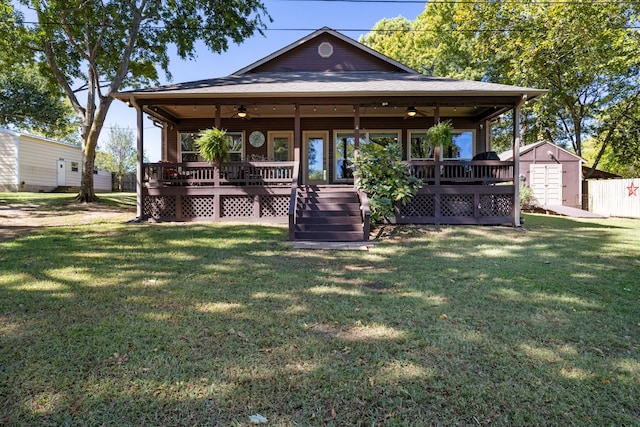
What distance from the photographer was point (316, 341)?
112 inches

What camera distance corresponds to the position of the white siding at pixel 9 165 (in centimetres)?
1908

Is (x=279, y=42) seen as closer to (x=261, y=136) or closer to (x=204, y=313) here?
(x=261, y=136)

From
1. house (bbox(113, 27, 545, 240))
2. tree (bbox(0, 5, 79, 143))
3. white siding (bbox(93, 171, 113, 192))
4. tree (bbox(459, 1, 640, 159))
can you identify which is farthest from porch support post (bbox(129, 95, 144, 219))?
white siding (bbox(93, 171, 113, 192))

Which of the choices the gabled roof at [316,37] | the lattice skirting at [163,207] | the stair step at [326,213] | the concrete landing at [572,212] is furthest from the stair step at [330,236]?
the concrete landing at [572,212]

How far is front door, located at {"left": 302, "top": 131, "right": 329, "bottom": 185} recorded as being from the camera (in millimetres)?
12734

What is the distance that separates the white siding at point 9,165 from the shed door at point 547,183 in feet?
90.9

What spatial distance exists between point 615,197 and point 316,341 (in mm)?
19058

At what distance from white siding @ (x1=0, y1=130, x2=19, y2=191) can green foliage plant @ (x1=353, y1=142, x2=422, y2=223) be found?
20.1 meters

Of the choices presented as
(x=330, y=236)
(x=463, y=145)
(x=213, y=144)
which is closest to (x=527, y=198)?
(x=463, y=145)

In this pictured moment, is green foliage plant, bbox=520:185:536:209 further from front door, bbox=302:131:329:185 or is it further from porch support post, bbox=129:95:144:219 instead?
porch support post, bbox=129:95:144:219

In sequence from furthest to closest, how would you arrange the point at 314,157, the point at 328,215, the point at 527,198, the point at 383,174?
the point at 527,198 < the point at 314,157 < the point at 383,174 < the point at 328,215

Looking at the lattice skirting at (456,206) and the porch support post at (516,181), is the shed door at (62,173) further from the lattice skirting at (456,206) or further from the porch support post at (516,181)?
the porch support post at (516,181)

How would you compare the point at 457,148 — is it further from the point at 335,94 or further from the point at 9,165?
the point at 9,165

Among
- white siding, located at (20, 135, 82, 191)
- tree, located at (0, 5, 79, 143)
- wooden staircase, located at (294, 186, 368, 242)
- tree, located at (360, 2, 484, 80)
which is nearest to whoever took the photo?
wooden staircase, located at (294, 186, 368, 242)
